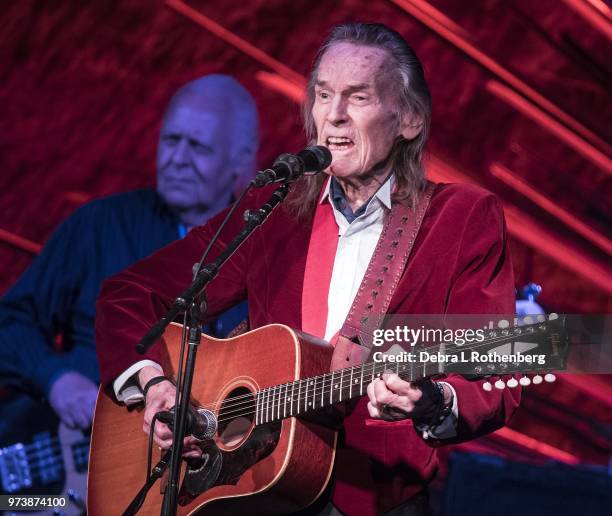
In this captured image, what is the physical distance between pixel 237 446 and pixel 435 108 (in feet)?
9.07

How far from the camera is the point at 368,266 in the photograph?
3.01 meters

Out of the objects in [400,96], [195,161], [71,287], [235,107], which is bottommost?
[71,287]

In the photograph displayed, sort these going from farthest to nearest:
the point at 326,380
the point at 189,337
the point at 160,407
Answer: the point at 160,407 < the point at 326,380 < the point at 189,337

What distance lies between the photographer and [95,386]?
4723 mm

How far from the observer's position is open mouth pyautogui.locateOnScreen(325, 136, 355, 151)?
3.19 m

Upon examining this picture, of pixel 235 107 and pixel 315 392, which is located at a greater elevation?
pixel 235 107

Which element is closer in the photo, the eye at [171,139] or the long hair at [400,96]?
the long hair at [400,96]

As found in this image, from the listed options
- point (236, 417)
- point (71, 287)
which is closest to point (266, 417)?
point (236, 417)

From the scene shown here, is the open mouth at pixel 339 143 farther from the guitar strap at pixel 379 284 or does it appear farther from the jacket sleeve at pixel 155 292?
the jacket sleeve at pixel 155 292

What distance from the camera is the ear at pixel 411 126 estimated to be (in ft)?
10.8

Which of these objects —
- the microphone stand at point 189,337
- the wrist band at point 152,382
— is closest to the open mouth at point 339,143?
the microphone stand at point 189,337

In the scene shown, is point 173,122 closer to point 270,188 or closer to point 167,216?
point 167,216

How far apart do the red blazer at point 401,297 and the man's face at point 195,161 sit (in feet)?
5.10

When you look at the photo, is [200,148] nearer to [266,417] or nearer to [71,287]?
[71,287]
